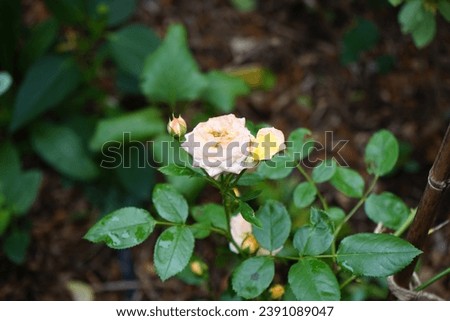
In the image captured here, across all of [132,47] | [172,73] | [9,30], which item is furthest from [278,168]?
[9,30]

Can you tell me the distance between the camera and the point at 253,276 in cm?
91

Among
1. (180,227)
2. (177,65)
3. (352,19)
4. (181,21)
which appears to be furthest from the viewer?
(181,21)

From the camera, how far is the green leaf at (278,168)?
3.29ft

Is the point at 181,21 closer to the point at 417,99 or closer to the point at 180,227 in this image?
the point at 417,99

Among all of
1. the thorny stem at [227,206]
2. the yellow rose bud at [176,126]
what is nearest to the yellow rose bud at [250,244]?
the thorny stem at [227,206]

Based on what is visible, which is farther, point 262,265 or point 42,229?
point 42,229

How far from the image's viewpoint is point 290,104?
203cm

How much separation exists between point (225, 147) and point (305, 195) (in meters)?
0.28

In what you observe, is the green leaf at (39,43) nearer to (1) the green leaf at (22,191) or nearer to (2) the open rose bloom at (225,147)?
(1) the green leaf at (22,191)

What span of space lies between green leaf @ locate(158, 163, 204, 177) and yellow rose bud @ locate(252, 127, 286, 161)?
0.10 meters

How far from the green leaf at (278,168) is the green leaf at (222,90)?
693 mm

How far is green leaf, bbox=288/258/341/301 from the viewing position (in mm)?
839

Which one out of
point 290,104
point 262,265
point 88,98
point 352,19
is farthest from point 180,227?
point 352,19

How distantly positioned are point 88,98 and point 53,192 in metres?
0.32
